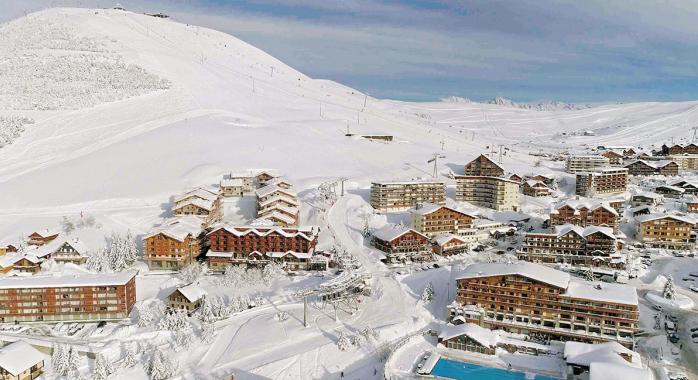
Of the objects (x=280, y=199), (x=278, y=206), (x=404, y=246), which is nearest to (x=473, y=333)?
(x=404, y=246)

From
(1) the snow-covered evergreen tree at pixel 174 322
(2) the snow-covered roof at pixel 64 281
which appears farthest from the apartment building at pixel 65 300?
(1) the snow-covered evergreen tree at pixel 174 322

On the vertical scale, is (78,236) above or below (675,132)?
below

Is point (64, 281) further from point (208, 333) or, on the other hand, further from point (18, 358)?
point (208, 333)

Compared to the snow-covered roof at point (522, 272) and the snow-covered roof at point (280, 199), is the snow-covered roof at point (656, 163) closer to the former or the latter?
the snow-covered roof at point (522, 272)

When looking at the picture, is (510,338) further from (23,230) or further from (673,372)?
(23,230)

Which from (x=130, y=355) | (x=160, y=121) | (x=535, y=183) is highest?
(x=160, y=121)

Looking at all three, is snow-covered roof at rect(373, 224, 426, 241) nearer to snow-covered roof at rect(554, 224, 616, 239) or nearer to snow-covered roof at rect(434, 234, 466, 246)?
snow-covered roof at rect(434, 234, 466, 246)

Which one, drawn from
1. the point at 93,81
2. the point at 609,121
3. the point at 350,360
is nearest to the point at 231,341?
the point at 350,360
